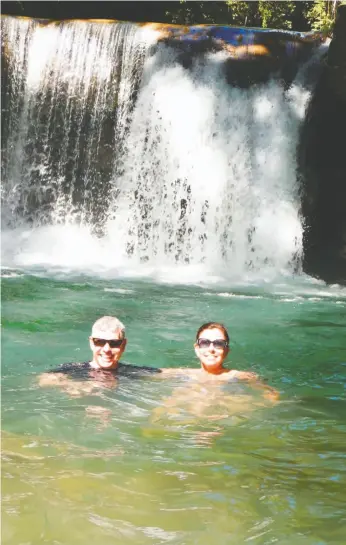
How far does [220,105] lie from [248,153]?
4.08ft

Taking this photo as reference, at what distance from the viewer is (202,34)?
15820 mm

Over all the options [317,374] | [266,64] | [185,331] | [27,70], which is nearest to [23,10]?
[27,70]

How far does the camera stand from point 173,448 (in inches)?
164

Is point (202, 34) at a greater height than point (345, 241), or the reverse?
point (202, 34)

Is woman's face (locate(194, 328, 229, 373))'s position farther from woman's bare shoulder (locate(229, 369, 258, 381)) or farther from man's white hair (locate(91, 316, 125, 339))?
man's white hair (locate(91, 316, 125, 339))

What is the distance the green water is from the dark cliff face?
24.0 ft

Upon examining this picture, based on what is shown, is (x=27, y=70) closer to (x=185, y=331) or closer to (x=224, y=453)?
(x=185, y=331)

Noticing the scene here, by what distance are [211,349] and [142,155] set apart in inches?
450

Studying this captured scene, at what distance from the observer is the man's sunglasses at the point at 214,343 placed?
5113 millimetres

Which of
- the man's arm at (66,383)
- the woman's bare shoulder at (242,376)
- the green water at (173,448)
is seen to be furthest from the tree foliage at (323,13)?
the man's arm at (66,383)

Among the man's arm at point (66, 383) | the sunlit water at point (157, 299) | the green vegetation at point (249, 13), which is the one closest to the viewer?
the sunlit water at point (157, 299)

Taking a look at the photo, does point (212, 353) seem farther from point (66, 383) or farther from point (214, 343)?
point (66, 383)

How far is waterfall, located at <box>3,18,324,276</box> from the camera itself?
51.1ft

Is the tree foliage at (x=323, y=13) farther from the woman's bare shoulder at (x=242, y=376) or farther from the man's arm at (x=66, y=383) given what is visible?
the man's arm at (x=66, y=383)
